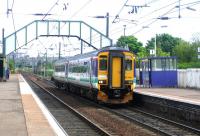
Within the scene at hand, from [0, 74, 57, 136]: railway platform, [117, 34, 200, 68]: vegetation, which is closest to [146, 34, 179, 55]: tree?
[117, 34, 200, 68]: vegetation

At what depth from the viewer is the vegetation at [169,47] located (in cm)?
8486

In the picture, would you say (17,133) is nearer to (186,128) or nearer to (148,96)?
(186,128)

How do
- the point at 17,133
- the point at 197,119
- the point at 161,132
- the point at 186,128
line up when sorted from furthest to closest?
the point at 197,119, the point at 186,128, the point at 161,132, the point at 17,133

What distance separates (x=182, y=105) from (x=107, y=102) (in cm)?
568

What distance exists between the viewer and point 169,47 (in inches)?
4523

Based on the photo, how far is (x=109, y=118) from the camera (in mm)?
18859

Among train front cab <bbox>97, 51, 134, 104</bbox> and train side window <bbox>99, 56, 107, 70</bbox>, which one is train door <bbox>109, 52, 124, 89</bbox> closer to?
train front cab <bbox>97, 51, 134, 104</bbox>

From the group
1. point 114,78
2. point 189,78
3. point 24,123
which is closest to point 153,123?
point 24,123

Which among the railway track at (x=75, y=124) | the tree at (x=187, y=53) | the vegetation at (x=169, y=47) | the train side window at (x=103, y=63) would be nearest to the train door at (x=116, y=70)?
the train side window at (x=103, y=63)

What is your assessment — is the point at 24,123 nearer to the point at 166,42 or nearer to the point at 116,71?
the point at 116,71

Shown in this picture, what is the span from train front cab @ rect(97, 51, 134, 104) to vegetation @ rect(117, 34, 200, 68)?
42609 mm

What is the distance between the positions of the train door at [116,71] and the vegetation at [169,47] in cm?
4262

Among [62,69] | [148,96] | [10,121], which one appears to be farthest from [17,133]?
[62,69]

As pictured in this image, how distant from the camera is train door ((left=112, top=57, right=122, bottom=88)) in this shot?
23.3m
